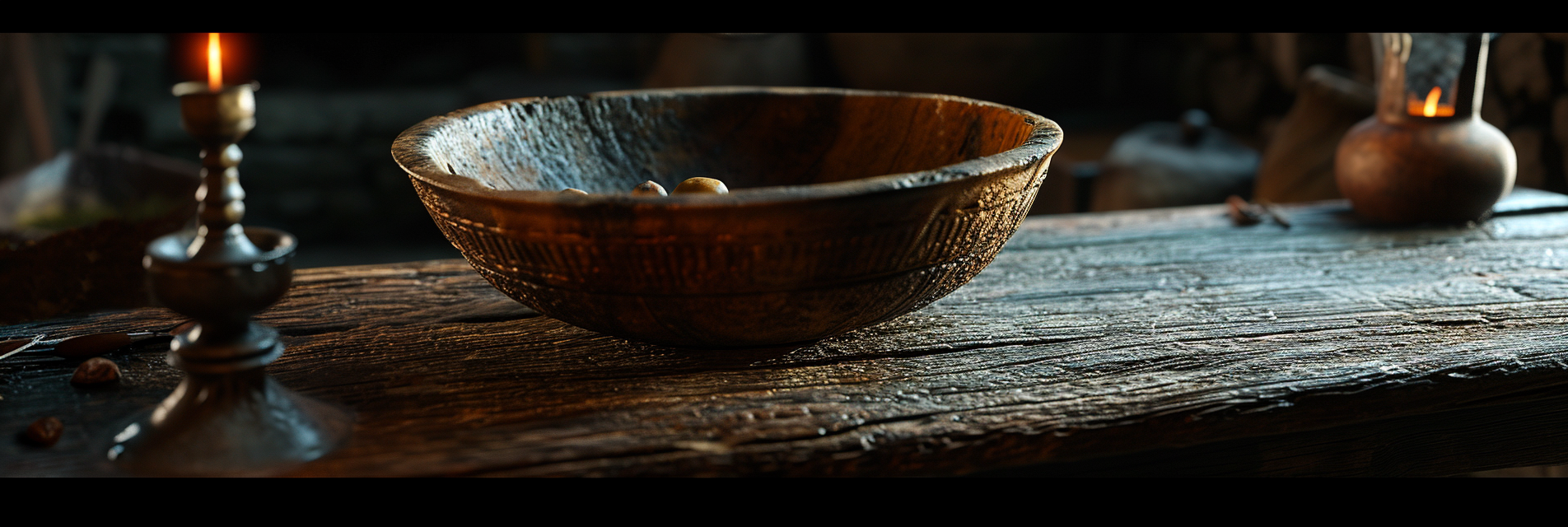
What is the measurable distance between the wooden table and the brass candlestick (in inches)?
1.5

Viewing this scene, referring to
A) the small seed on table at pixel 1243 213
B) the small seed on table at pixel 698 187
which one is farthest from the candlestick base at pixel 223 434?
the small seed on table at pixel 1243 213

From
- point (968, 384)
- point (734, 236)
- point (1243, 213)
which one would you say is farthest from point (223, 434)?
point (1243, 213)

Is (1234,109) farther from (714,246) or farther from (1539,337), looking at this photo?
(714,246)

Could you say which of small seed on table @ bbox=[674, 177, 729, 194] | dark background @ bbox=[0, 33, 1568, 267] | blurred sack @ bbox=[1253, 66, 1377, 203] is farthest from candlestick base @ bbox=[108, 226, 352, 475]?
dark background @ bbox=[0, 33, 1568, 267]

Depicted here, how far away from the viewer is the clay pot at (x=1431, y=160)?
1.35 meters

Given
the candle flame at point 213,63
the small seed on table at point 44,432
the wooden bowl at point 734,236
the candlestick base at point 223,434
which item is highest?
the candle flame at point 213,63

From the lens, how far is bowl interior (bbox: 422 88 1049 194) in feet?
3.48

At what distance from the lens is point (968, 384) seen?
33.1 inches

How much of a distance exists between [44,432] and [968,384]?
71cm

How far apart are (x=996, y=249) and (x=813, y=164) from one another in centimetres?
36

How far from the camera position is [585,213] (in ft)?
2.30

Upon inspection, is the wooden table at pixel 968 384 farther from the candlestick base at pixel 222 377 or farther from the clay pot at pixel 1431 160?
the clay pot at pixel 1431 160

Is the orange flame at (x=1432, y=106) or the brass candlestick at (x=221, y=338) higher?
the orange flame at (x=1432, y=106)

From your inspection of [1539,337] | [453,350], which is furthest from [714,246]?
[1539,337]
